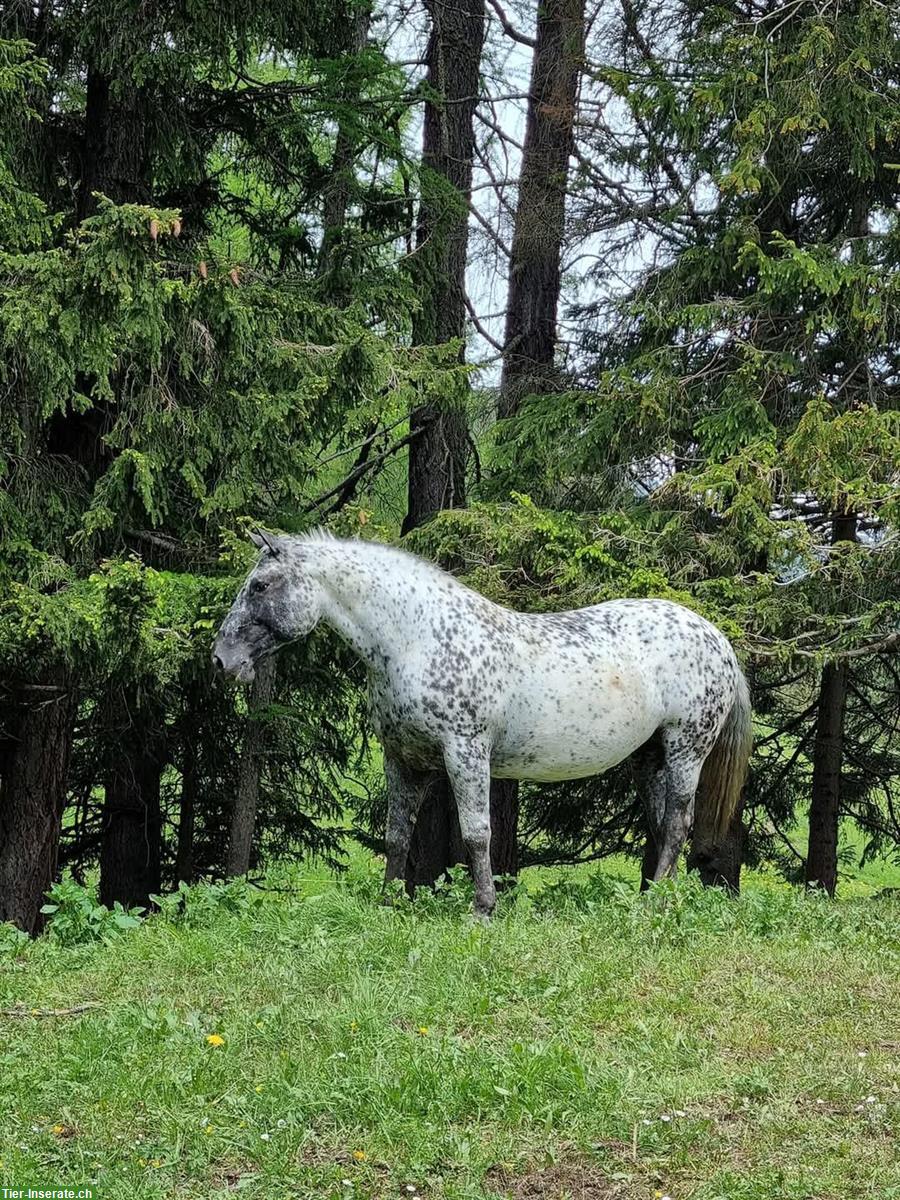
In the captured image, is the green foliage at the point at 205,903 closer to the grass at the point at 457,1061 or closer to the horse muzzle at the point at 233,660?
the grass at the point at 457,1061

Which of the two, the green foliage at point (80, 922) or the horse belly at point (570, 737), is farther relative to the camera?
the horse belly at point (570, 737)

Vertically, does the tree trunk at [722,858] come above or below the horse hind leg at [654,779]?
below

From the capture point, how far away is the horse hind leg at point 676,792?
8.70 m

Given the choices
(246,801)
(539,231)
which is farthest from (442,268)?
(246,801)

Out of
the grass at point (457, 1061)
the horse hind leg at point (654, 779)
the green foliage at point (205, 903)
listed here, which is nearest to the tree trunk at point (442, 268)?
the horse hind leg at point (654, 779)

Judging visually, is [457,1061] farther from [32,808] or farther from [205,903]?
[32,808]

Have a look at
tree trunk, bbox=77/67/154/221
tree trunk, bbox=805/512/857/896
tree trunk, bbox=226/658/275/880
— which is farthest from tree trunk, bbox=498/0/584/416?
tree trunk, bbox=226/658/275/880

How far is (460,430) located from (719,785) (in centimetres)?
591

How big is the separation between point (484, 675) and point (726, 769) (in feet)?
8.15

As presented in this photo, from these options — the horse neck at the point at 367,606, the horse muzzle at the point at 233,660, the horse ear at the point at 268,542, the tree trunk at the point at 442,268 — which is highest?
the tree trunk at the point at 442,268

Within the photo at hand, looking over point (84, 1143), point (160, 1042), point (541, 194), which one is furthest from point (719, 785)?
point (541, 194)

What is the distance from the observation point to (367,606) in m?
7.68

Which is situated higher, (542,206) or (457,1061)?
(542,206)

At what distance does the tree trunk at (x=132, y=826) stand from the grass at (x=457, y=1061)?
21.9 ft
